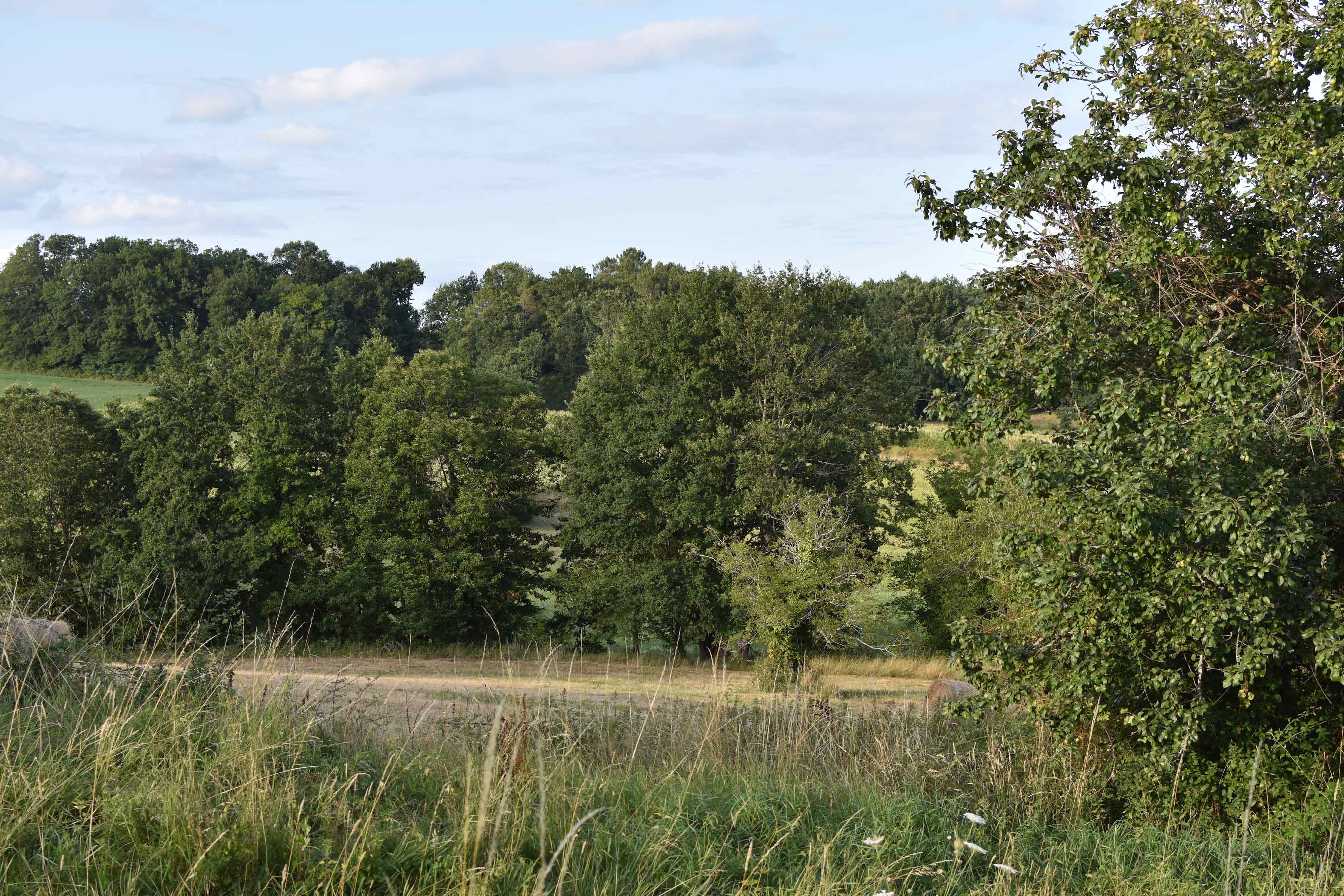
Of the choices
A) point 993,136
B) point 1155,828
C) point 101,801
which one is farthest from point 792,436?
point 101,801

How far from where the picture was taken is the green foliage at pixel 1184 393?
857cm

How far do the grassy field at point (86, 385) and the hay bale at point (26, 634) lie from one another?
177ft

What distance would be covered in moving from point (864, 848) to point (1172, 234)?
807 centimetres

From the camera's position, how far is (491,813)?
3.72 meters

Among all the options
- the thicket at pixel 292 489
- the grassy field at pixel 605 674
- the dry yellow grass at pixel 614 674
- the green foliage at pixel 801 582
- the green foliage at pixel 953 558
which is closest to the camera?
the grassy field at pixel 605 674

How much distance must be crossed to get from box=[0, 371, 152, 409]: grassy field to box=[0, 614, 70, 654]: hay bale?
54.0 metres

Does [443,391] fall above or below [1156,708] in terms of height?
above

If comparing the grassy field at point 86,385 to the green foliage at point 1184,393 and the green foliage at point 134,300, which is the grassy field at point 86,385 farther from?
the green foliage at point 1184,393

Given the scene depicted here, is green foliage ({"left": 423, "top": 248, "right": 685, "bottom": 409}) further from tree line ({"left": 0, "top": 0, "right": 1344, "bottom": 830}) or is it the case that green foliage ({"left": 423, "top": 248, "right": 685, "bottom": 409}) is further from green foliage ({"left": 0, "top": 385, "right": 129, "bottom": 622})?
green foliage ({"left": 0, "top": 385, "right": 129, "bottom": 622})

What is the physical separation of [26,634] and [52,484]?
27894 millimetres

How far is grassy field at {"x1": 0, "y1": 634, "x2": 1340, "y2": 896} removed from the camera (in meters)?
3.18

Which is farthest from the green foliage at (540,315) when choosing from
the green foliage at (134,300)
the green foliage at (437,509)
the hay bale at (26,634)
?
the hay bale at (26,634)

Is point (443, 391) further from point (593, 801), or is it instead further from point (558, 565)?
point (593, 801)

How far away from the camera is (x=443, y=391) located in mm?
33375
